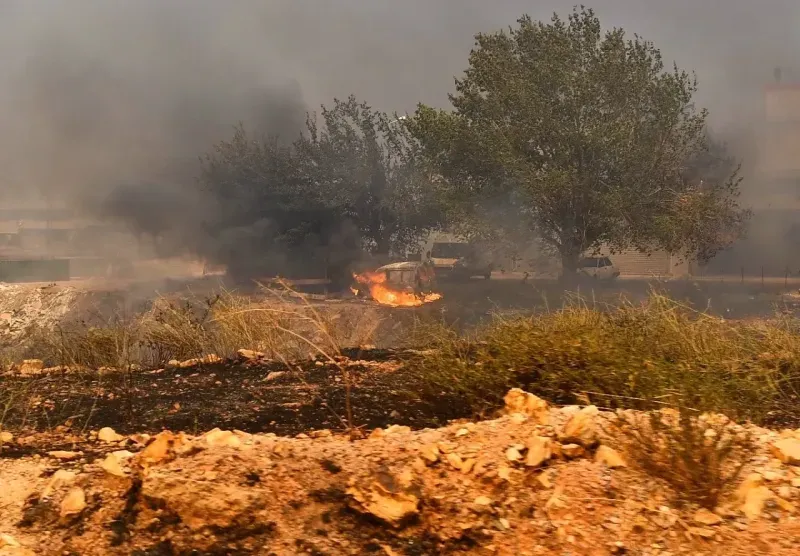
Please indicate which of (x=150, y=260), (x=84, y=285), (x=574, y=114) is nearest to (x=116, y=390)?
(x=574, y=114)

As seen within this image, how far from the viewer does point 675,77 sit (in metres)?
17.7

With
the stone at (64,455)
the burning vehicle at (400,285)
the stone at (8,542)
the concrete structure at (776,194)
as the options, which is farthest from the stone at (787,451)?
the concrete structure at (776,194)

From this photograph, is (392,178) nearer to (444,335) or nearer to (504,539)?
(444,335)

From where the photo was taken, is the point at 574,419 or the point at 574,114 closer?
the point at 574,419

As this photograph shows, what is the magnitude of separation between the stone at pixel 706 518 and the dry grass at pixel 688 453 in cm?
6

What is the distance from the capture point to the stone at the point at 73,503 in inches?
115

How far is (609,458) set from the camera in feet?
9.83

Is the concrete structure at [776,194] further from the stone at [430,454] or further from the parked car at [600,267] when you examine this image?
the stone at [430,454]

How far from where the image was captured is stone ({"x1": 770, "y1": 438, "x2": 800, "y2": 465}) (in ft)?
9.84

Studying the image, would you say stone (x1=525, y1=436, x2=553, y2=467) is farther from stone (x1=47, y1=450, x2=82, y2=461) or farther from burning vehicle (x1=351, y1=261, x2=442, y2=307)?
burning vehicle (x1=351, y1=261, x2=442, y2=307)

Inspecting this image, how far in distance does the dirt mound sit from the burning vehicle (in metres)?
16.6

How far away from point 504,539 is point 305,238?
23392 mm

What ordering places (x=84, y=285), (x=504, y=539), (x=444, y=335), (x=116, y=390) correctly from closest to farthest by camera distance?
(x=504, y=539), (x=116, y=390), (x=444, y=335), (x=84, y=285)

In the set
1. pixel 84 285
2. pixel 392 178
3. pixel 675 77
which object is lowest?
pixel 84 285
